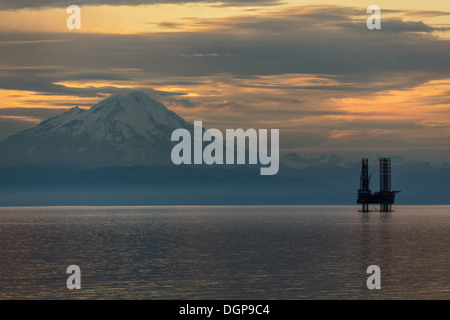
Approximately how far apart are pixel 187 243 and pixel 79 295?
73760 millimetres

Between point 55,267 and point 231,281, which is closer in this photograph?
point 231,281
